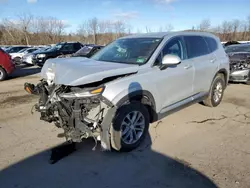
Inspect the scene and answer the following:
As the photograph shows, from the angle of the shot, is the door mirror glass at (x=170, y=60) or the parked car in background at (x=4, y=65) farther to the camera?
the parked car in background at (x=4, y=65)

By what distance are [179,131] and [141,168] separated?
1.49 m

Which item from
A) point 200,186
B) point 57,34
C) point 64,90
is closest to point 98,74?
point 64,90

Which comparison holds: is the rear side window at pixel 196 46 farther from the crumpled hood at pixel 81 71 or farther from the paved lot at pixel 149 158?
the crumpled hood at pixel 81 71

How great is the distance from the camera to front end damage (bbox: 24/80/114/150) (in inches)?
125

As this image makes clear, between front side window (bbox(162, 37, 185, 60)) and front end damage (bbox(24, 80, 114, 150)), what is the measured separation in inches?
61.7

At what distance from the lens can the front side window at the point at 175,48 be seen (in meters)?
4.16

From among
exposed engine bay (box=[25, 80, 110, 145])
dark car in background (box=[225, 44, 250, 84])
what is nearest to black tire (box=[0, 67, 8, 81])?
exposed engine bay (box=[25, 80, 110, 145])

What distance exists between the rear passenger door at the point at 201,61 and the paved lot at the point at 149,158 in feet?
2.55

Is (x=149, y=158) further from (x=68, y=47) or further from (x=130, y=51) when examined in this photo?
(x=68, y=47)

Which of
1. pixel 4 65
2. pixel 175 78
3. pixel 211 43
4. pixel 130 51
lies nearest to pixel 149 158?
pixel 175 78

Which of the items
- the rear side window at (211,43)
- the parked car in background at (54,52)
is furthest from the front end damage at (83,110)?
the parked car in background at (54,52)

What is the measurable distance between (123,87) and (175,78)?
4.17ft

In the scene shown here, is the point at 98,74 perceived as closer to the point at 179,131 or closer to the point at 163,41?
the point at 163,41

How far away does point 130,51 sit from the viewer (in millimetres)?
4320
